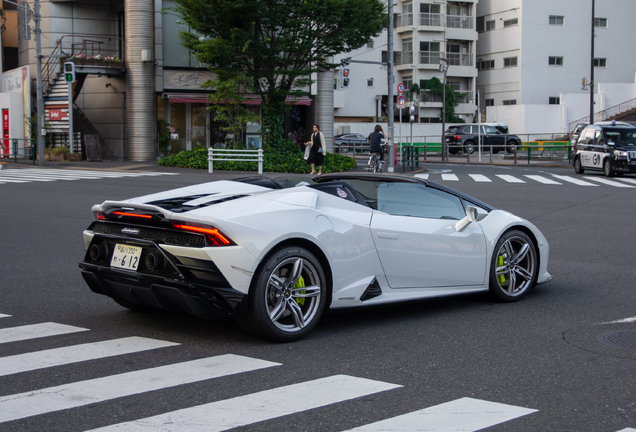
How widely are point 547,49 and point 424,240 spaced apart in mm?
62435

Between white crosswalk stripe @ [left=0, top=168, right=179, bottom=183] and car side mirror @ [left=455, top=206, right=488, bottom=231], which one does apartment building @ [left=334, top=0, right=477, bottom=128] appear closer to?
white crosswalk stripe @ [left=0, top=168, right=179, bottom=183]

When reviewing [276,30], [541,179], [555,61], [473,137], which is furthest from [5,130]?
[555,61]

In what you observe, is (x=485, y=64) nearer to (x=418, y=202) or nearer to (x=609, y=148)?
(x=609, y=148)

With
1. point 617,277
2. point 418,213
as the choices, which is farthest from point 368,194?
point 617,277

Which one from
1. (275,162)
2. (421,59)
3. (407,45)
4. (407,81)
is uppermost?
(407,45)

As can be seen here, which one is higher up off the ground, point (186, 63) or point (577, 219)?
point (186, 63)

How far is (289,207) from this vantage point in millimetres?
5211

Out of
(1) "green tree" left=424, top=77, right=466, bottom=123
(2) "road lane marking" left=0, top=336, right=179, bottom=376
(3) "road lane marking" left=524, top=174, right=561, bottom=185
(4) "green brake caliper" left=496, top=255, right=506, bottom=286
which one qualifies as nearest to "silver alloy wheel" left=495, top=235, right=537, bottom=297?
(4) "green brake caliper" left=496, top=255, right=506, bottom=286

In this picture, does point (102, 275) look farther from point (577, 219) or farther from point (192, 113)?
point (192, 113)

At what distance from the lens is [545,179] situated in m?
24.8

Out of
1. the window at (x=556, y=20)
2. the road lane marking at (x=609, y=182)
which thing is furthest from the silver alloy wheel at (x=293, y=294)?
the window at (x=556, y=20)

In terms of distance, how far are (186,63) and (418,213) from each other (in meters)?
32.8

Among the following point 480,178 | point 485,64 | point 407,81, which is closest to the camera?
point 480,178

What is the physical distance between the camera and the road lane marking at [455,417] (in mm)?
3559
